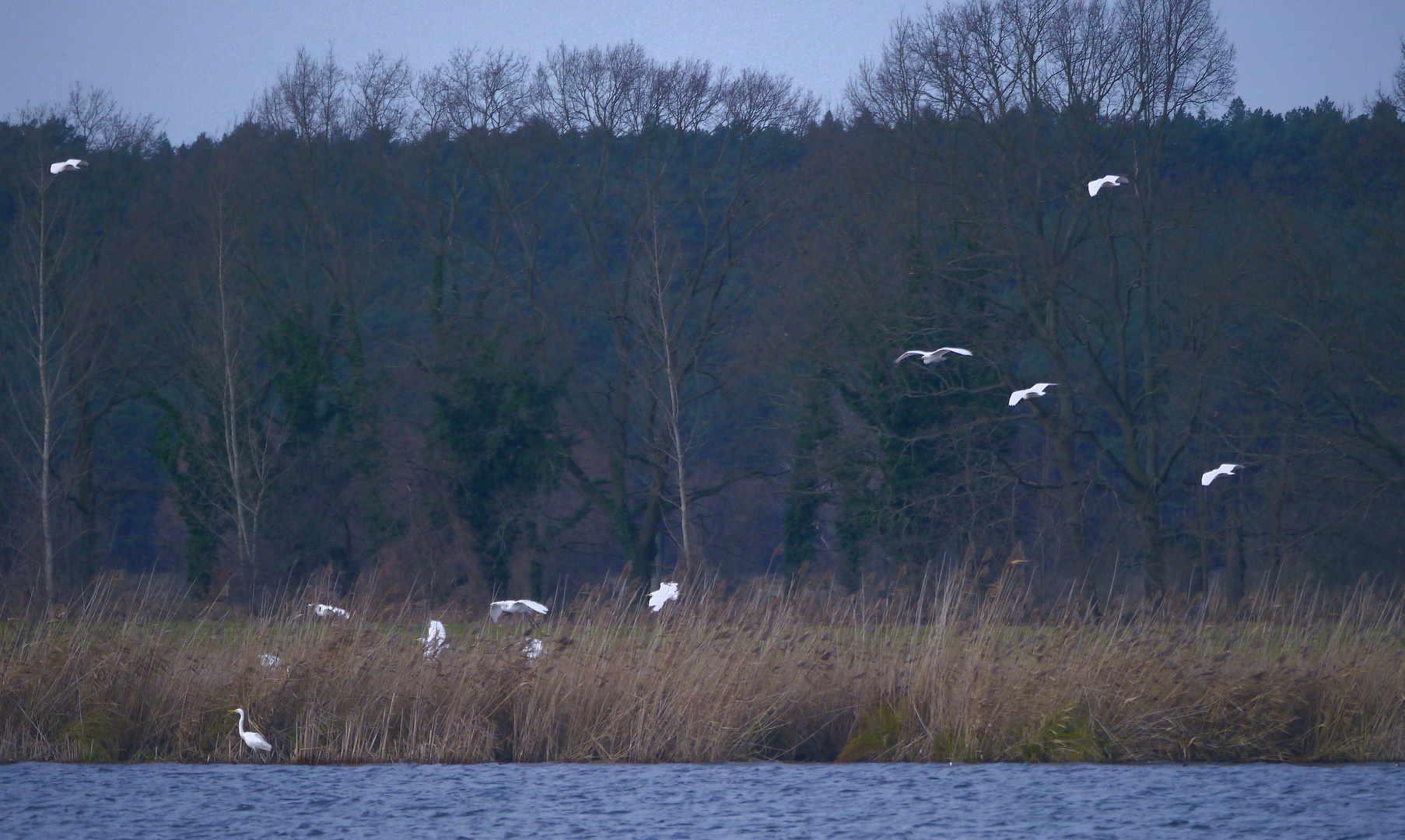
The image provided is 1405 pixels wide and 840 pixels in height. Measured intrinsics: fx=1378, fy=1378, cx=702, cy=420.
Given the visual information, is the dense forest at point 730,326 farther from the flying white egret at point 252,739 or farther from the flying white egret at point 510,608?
the flying white egret at point 252,739

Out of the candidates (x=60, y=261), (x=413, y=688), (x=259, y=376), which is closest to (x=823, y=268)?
(x=259, y=376)

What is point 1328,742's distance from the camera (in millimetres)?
11086

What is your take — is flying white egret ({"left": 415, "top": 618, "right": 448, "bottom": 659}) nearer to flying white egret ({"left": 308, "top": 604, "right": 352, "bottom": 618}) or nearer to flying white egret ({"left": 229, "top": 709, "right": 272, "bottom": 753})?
flying white egret ({"left": 308, "top": 604, "right": 352, "bottom": 618})

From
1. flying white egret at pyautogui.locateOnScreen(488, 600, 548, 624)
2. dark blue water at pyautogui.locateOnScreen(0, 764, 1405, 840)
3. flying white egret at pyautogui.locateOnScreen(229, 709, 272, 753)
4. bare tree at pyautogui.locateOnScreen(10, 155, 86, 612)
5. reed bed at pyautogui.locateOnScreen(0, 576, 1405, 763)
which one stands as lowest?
dark blue water at pyautogui.locateOnScreen(0, 764, 1405, 840)

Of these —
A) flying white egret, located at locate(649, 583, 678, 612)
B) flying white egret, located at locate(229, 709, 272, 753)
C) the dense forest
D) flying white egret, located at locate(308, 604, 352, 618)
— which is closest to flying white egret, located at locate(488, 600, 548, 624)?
flying white egret, located at locate(649, 583, 678, 612)

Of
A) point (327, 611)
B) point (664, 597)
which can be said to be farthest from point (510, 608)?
point (327, 611)

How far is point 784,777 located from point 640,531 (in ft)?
69.0

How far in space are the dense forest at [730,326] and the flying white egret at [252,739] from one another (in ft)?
40.4

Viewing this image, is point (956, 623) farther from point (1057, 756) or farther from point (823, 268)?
point (823, 268)

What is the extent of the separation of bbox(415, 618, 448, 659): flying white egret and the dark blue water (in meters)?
0.89

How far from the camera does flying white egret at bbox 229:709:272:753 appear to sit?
34.1 feet

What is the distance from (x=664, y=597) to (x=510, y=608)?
1.63 m

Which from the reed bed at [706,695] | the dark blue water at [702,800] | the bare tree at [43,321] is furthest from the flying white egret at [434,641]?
the bare tree at [43,321]

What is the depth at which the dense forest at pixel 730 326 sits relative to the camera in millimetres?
23969
